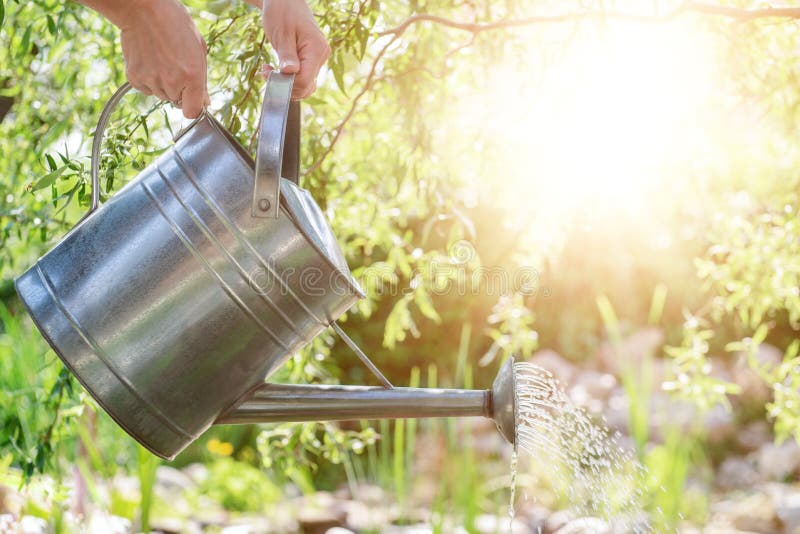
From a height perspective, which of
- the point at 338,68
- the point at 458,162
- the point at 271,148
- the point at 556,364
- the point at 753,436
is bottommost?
the point at 271,148

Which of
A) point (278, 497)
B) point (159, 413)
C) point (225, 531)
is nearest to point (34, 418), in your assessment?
point (225, 531)

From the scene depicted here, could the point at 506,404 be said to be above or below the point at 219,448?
below

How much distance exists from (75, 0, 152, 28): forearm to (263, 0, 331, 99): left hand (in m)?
0.16

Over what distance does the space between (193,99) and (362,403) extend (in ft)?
1.48

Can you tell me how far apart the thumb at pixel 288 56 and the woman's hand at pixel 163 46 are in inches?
4.1

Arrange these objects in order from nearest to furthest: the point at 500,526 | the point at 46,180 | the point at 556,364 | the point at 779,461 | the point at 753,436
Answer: the point at 46,180 → the point at 500,526 → the point at 779,461 → the point at 753,436 → the point at 556,364

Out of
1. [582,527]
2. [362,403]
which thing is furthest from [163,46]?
[582,527]

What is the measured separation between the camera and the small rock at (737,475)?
4.35 meters

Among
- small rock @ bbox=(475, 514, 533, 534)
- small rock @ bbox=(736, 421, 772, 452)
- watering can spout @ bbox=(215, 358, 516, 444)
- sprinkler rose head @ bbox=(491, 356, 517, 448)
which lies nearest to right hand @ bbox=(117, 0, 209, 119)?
watering can spout @ bbox=(215, 358, 516, 444)

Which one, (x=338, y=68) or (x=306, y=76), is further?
(x=338, y=68)

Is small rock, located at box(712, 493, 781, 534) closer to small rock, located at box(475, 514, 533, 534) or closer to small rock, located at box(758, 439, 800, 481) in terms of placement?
small rock, located at box(758, 439, 800, 481)

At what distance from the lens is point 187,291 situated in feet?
3.36

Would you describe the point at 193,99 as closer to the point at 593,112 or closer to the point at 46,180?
the point at 46,180

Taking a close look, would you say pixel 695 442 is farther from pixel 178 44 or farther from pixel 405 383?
pixel 178 44
